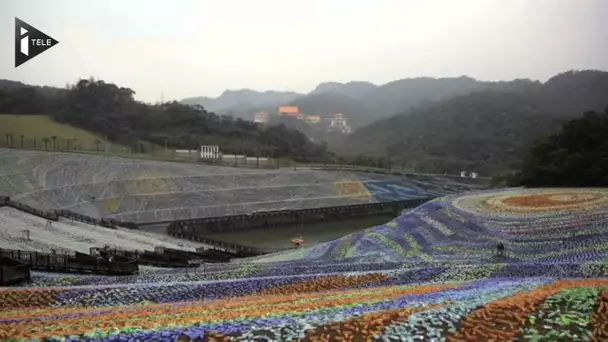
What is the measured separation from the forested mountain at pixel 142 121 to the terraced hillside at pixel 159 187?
82.3ft

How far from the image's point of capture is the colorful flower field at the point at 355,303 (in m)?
8.41

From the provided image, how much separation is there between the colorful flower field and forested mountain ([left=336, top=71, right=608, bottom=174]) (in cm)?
9362

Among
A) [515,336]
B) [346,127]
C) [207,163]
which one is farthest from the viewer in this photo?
[346,127]

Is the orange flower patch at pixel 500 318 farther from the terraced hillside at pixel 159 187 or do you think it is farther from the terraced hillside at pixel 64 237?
the terraced hillside at pixel 159 187

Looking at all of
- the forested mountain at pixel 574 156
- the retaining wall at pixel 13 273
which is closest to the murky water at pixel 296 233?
the forested mountain at pixel 574 156

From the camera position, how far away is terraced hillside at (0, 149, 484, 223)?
49.1 m

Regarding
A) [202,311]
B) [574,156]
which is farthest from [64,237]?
[574,156]

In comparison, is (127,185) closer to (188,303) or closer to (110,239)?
(110,239)

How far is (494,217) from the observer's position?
28.5 meters

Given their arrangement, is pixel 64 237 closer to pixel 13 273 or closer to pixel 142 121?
pixel 13 273

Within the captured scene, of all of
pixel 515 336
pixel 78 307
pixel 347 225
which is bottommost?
pixel 347 225

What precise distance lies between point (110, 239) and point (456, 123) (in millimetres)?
123437

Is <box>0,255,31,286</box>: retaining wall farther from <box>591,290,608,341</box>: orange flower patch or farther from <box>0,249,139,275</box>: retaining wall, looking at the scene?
<box>591,290,608,341</box>: orange flower patch

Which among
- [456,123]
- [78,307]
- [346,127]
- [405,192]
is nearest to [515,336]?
[78,307]
